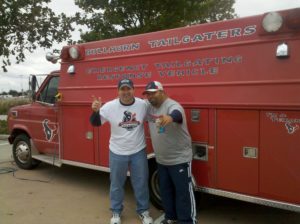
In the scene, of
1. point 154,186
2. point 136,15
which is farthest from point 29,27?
point 154,186

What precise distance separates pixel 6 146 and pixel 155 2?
6043 mm

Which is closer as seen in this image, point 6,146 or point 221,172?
point 221,172

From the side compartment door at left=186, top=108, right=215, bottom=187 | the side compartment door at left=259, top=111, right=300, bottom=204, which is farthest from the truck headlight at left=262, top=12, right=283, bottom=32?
the side compartment door at left=186, top=108, right=215, bottom=187

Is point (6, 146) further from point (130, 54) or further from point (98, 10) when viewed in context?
point (130, 54)

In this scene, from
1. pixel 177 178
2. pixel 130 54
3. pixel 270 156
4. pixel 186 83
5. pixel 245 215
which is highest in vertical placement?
pixel 130 54

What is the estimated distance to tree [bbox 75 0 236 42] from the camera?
10953 millimetres

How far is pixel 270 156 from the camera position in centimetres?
438

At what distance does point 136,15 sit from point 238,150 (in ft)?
24.5

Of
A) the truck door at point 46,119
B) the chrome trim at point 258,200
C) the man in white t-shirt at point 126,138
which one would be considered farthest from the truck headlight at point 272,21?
the truck door at point 46,119

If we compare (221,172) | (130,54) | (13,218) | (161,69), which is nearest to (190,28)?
(161,69)

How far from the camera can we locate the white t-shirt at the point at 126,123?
5012mm

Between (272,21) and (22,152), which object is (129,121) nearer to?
(272,21)

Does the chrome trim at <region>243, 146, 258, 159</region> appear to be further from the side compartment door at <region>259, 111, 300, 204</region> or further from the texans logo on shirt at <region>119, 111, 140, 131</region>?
the texans logo on shirt at <region>119, 111, 140, 131</region>

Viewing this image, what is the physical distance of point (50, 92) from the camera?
24.8 ft
